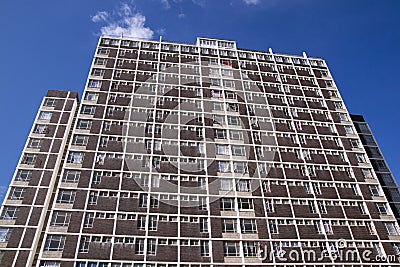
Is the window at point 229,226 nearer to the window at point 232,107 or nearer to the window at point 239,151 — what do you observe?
the window at point 239,151

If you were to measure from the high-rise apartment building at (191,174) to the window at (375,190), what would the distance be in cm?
22

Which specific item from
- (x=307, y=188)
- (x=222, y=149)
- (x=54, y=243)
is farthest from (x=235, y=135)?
(x=54, y=243)

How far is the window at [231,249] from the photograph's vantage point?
153 ft

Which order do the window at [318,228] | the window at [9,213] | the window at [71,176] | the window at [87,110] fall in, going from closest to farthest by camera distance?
1. the window at [71,176]
2. the window at [9,213]
3. the window at [318,228]
4. the window at [87,110]

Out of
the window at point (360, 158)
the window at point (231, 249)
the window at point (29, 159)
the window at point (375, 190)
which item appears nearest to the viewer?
the window at point (231, 249)

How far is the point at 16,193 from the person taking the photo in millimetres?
53281

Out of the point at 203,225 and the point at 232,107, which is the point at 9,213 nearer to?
the point at 203,225

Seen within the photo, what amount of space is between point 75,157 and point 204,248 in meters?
24.8

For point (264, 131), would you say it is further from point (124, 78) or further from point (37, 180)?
point (37, 180)

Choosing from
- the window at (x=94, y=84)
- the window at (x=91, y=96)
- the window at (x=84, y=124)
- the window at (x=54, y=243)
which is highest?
the window at (x=94, y=84)

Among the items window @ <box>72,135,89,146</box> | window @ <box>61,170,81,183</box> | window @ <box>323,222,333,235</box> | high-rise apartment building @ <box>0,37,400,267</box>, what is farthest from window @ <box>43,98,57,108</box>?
window @ <box>323,222,333,235</box>

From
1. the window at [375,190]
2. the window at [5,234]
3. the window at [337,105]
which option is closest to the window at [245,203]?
the window at [375,190]

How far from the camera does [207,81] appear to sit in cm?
6738

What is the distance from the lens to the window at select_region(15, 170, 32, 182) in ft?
180
